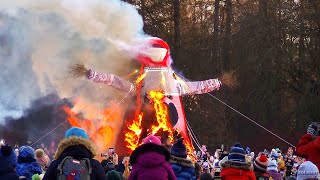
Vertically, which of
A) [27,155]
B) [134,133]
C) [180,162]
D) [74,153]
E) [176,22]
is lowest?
[134,133]

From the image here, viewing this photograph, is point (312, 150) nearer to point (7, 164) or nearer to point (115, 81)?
point (7, 164)

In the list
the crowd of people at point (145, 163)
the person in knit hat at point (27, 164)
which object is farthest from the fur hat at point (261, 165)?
the person in knit hat at point (27, 164)

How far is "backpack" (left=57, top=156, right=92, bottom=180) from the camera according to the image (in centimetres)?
674

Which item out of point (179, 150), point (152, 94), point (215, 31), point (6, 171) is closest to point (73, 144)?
point (6, 171)

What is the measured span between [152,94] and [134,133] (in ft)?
3.76

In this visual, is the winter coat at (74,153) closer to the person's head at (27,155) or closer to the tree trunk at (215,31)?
the person's head at (27,155)

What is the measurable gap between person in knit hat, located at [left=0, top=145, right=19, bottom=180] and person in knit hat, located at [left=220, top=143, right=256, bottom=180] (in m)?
2.40

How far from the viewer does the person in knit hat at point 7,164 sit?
304 inches

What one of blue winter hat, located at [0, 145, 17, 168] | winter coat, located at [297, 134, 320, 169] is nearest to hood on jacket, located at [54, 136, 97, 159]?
blue winter hat, located at [0, 145, 17, 168]

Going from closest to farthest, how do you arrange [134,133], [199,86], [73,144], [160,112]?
[73,144] < [160,112] < [134,133] < [199,86]

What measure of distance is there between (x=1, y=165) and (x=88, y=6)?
39.6ft

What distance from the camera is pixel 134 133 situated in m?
18.0

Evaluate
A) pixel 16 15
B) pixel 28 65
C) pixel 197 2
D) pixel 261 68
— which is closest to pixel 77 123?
pixel 28 65

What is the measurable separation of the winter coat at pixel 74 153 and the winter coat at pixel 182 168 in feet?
5.26
